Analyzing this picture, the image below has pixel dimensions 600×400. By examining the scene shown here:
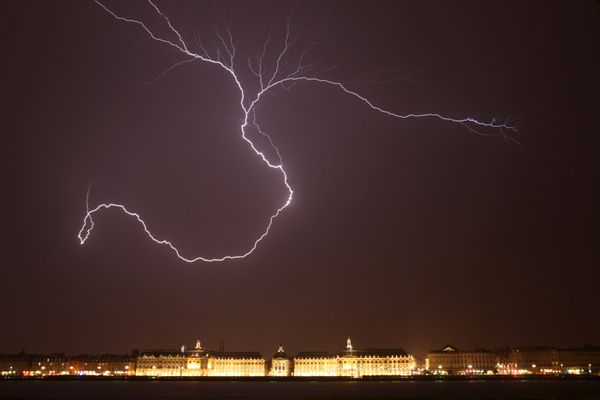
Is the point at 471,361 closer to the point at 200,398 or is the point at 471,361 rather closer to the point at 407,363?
the point at 407,363

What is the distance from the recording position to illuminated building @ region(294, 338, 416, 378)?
122688mm

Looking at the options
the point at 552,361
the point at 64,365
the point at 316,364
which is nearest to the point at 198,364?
the point at 316,364

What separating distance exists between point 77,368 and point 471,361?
84237 mm

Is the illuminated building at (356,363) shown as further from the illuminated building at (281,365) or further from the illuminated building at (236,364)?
the illuminated building at (236,364)

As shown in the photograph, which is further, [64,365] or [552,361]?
[64,365]

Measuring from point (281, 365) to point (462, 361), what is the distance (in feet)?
124

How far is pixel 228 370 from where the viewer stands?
13038 centimetres

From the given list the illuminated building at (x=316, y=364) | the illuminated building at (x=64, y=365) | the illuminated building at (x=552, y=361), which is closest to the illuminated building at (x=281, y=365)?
the illuminated building at (x=316, y=364)

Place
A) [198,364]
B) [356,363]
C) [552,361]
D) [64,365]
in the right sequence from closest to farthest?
1. [552,361]
2. [356,363]
3. [198,364]
4. [64,365]

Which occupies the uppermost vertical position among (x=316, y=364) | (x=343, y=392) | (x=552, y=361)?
(x=552, y=361)

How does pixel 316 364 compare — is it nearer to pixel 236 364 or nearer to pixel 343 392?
pixel 236 364

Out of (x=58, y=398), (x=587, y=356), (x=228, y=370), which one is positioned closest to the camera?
(x=58, y=398)

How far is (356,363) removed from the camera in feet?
410

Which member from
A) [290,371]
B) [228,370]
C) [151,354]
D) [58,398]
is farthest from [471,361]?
[58,398]
